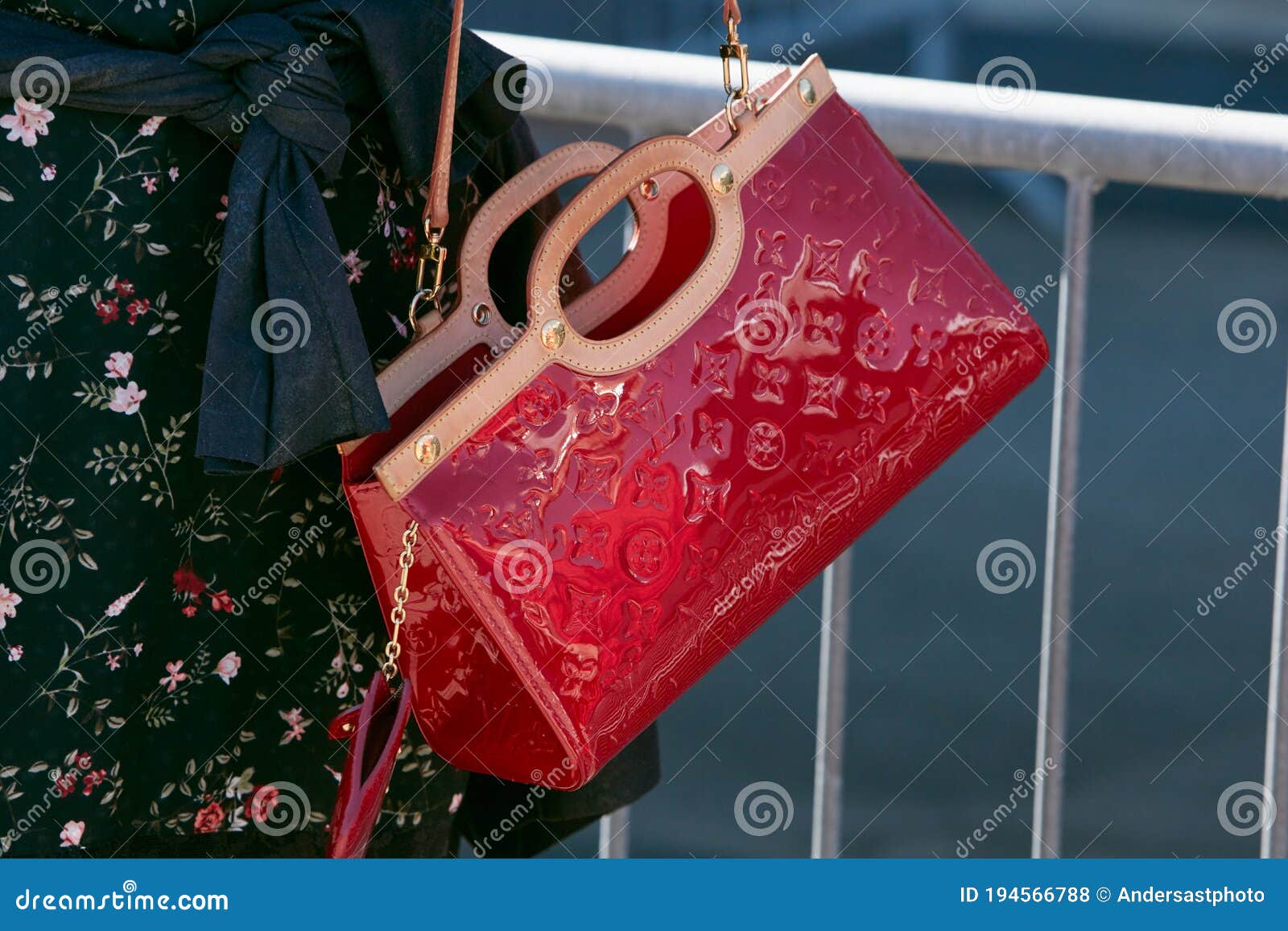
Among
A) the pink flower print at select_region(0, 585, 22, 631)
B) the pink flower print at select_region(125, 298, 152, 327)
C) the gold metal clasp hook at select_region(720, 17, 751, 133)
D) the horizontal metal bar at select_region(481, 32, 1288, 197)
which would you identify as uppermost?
the horizontal metal bar at select_region(481, 32, 1288, 197)

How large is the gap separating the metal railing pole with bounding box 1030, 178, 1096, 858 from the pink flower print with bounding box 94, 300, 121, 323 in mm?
799

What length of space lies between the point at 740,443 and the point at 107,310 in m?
0.39

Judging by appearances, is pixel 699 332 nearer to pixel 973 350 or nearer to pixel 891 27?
pixel 973 350

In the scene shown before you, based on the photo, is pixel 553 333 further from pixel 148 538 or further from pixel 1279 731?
pixel 1279 731

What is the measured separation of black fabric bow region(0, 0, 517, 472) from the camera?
0.83 m

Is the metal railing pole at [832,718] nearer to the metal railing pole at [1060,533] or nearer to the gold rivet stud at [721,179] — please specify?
the metal railing pole at [1060,533]

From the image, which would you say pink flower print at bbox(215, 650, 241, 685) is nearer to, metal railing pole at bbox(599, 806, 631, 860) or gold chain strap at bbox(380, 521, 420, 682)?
gold chain strap at bbox(380, 521, 420, 682)

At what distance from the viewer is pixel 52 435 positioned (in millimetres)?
866

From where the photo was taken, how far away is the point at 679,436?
0.90 meters

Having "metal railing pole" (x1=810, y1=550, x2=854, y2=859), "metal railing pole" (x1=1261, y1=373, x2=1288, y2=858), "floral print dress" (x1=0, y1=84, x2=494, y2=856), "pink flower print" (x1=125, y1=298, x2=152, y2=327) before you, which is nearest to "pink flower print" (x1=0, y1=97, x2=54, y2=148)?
"floral print dress" (x1=0, y1=84, x2=494, y2=856)

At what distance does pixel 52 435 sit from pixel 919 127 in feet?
2.63

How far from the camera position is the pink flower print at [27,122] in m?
0.83

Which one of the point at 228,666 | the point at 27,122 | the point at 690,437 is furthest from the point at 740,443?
the point at 27,122

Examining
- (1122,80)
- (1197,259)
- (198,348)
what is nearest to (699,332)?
(198,348)
